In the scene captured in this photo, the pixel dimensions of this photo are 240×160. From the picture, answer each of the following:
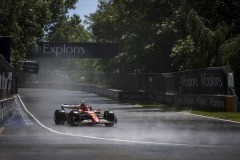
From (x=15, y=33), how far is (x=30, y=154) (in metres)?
32.5

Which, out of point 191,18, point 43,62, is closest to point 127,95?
point 191,18

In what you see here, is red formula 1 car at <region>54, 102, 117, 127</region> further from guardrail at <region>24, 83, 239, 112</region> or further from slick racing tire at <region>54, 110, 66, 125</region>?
guardrail at <region>24, 83, 239, 112</region>

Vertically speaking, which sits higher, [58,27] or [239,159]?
[58,27]

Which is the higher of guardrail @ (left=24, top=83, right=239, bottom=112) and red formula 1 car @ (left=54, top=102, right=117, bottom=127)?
guardrail @ (left=24, top=83, right=239, bottom=112)

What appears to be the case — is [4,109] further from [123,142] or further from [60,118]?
[123,142]

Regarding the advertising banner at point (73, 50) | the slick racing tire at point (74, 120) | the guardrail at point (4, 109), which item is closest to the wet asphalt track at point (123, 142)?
the slick racing tire at point (74, 120)

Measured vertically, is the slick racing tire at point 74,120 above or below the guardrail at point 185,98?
below

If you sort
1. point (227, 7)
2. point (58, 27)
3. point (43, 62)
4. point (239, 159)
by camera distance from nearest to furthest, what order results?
point (239, 159)
point (227, 7)
point (58, 27)
point (43, 62)

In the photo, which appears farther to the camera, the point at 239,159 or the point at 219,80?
the point at 219,80

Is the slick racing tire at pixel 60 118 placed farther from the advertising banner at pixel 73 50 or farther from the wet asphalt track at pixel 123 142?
the advertising banner at pixel 73 50

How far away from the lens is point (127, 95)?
53.0 meters

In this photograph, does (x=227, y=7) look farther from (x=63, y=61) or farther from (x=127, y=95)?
(x=63, y=61)

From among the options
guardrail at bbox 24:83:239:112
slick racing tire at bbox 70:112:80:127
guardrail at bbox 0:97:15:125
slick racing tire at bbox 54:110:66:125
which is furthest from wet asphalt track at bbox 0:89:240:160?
guardrail at bbox 24:83:239:112

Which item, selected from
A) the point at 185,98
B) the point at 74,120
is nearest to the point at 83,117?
the point at 74,120
